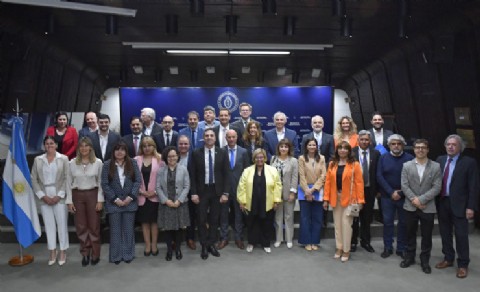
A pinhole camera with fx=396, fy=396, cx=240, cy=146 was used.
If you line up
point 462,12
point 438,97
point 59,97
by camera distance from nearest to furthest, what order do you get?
1. point 462,12
2. point 438,97
3. point 59,97

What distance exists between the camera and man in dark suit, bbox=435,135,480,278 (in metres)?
4.26

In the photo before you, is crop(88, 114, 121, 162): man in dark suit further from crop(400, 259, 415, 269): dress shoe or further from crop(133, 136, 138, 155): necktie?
crop(400, 259, 415, 269): dress shoe

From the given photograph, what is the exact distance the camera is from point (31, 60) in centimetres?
706

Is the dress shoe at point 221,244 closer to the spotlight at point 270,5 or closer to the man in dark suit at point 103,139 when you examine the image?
the man in dark suit at point 103,139

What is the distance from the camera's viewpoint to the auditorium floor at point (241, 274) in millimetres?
4090

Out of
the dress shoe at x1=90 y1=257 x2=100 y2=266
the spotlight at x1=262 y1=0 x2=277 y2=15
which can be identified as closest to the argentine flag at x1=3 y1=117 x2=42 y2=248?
the dress shoe at x1=90 y1=257 x2=100 y2=266

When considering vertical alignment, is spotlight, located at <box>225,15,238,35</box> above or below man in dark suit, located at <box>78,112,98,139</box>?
above

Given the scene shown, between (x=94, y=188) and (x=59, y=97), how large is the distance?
15.5 feet

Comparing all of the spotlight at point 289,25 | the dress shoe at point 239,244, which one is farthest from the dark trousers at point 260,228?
the spotlight at point 289,25

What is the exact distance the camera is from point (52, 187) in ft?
15.4

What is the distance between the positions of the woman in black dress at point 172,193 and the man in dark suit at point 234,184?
582mm

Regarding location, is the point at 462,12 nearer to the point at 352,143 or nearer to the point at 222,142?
the point at 352,143

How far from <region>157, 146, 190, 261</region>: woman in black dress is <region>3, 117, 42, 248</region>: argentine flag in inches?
61.5

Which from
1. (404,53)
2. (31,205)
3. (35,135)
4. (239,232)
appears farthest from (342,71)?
(31,205)
